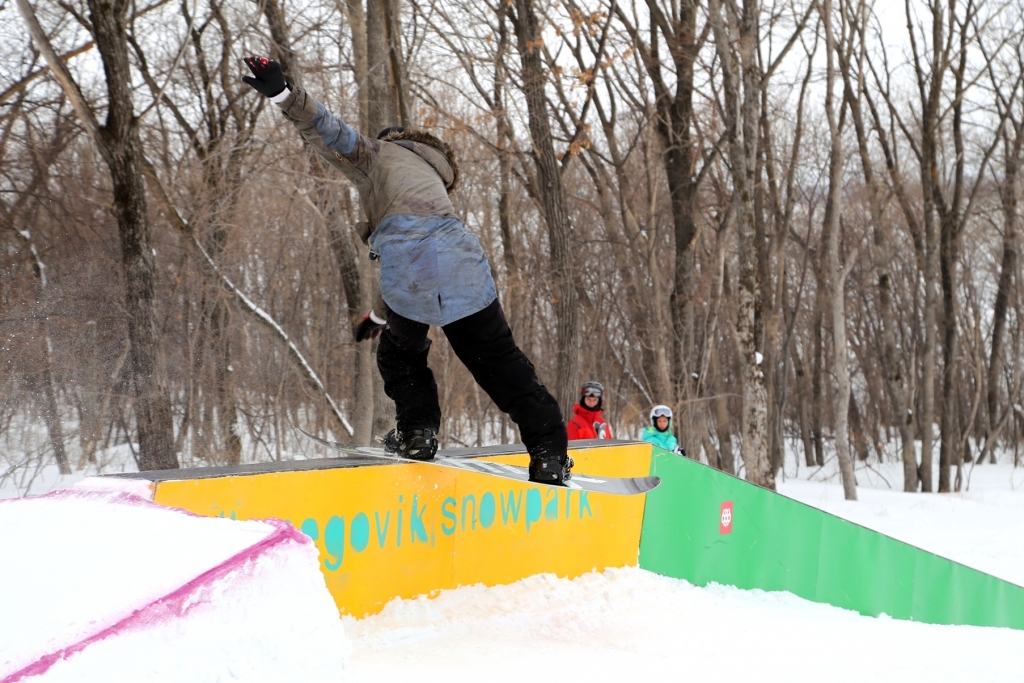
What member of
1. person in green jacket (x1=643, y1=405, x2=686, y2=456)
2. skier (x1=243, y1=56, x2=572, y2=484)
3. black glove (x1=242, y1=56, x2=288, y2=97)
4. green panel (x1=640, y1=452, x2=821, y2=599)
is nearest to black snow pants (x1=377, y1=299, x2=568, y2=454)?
skier (x1=243, y1=56, x2=572, y2=484)

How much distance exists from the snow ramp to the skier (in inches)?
58.0

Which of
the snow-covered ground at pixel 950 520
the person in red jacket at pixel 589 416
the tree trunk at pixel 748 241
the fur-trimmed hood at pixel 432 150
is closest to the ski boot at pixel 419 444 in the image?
the fur-trimmed hood at pixel 432 150

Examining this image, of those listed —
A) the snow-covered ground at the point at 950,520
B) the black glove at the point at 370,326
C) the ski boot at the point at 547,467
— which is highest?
the black glove at the point at 370,326

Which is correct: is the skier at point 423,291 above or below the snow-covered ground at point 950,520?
above

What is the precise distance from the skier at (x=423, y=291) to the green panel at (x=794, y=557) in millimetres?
1988

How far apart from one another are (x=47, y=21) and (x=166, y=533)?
13.4 metres

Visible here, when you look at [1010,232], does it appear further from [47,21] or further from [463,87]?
[47,21]

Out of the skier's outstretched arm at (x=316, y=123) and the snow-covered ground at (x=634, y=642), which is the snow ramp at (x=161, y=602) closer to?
the snow-covered ground at (x=634, y=642)

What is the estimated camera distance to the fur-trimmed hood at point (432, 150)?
373 centimetres

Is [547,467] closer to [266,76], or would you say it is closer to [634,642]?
[634,642]

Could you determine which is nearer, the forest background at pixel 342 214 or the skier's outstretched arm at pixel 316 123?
the skier's outstretched arm at pixel 316 123

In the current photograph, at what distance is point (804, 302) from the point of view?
111 ft

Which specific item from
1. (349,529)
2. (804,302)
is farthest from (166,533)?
(804,302)

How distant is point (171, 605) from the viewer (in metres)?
1.81
